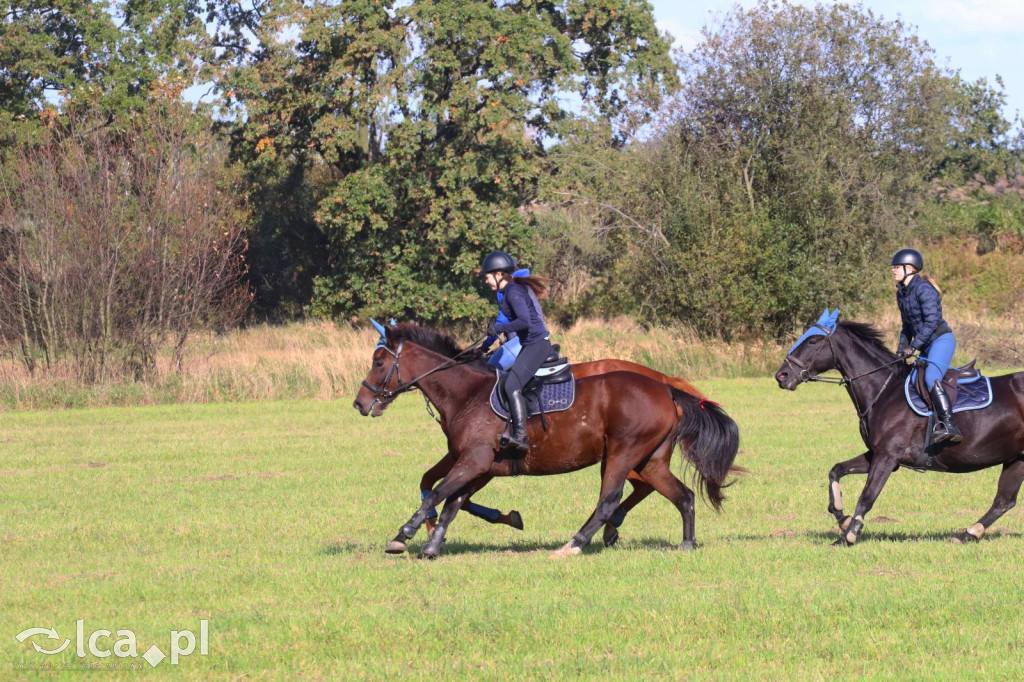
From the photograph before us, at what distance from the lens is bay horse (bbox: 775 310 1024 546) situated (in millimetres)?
11008

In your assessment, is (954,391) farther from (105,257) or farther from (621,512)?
(105,257)

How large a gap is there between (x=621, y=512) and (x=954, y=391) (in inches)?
123

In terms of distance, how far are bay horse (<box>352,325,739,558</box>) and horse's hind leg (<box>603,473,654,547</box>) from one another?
429 millimetres

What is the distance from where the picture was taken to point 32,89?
1677 inches

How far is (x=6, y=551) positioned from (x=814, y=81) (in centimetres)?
3186

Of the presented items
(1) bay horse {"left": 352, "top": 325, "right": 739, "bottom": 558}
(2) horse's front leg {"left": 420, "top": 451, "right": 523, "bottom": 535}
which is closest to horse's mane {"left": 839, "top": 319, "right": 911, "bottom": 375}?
(1) bay horse {"left": 352, "top": 325, "right": 739, "bottom": 558}

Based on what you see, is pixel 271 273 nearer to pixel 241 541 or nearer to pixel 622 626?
pixel 241 541

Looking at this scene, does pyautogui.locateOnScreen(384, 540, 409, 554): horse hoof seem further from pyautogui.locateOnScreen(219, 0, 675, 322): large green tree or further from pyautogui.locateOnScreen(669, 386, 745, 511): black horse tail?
pyautogui.locateOnScreen(219, 0, 675, 322): large green tree

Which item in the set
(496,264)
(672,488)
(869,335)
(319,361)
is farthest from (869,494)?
(319,361)

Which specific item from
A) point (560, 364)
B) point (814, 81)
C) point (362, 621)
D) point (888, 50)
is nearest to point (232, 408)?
point (560, 364)

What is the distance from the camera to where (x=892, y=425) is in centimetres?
1109

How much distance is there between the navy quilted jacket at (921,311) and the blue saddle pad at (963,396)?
1.16ft

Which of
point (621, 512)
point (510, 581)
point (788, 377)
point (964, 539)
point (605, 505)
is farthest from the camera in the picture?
point (788, 377)

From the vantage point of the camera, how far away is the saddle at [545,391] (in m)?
10.6
